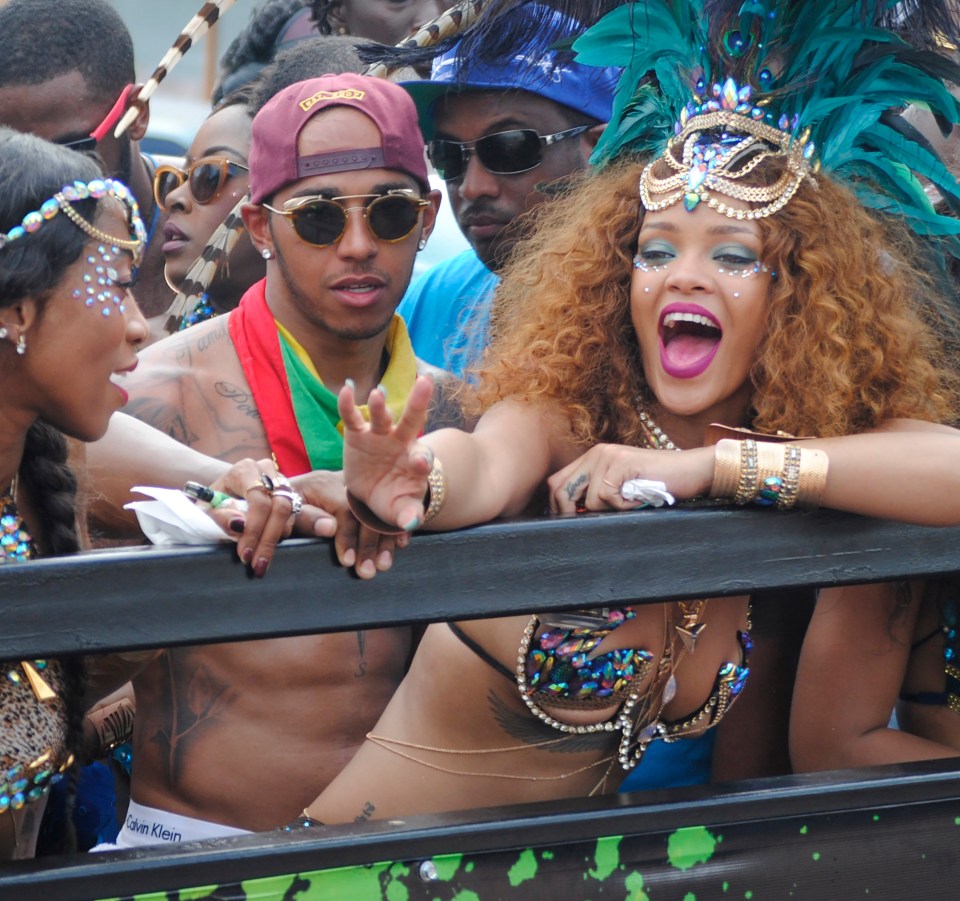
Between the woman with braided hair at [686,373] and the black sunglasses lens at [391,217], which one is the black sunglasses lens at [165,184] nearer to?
the black sunglasses lens at [391,217]

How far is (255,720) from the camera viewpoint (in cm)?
262

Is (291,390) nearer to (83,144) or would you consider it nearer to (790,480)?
(790,480)

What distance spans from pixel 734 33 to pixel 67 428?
4.76ft

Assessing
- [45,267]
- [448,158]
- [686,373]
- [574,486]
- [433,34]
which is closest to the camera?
[45,267]

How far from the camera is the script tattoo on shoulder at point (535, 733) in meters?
2.29

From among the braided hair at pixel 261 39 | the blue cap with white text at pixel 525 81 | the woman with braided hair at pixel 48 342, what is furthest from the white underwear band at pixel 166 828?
the braided hair at pixel 261 39

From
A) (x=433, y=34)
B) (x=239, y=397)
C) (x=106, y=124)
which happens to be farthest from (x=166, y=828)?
(x=106, y=124)

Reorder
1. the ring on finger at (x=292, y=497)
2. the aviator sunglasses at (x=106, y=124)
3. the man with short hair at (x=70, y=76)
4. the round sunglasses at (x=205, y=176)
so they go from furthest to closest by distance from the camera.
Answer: the man with short hair at (x=70, y=76)
the round sunglasses at (x=205, y=176)
the aviator sunglasses at (x=106, y=124)
the ring on finger at (x=292, y=497)

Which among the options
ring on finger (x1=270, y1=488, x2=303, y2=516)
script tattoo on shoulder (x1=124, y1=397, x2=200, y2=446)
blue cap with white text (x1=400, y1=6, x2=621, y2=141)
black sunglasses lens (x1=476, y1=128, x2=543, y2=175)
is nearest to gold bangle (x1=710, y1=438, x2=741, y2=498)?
ring on finger (x1=270, y1=488, x2=303, y2=516)

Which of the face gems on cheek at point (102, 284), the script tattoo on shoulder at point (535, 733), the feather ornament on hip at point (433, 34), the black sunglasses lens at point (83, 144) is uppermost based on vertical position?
the feather ornament on hip at point (433, 34)

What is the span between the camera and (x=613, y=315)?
2686 mm

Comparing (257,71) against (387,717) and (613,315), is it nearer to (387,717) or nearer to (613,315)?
(613,315)

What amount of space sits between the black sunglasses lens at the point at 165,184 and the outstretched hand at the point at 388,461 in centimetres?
268

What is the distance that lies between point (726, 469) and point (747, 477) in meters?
0.04
